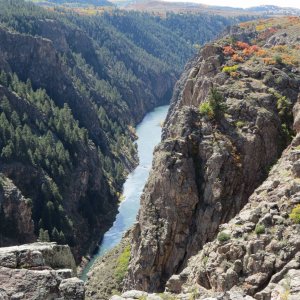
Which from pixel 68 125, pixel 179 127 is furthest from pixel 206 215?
pixel 68 125

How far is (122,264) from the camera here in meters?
71.1

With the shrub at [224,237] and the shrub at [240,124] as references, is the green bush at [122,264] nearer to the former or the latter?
the shrub at [240,124]

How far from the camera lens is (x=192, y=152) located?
58.3 m

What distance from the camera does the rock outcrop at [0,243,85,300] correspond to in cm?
2223

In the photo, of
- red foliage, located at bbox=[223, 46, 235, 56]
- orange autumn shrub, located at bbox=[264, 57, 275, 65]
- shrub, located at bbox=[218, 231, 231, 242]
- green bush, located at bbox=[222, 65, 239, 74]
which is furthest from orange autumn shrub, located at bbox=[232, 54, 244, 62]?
shrub, located at bbox=[218, 231, 231, 242]

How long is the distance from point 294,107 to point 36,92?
376 ft

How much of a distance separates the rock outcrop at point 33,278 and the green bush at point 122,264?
4315cm

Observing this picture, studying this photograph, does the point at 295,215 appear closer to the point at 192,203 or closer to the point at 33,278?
the point at 192,203

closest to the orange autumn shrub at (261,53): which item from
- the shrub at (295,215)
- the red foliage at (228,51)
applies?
the red foliage at (228,51)

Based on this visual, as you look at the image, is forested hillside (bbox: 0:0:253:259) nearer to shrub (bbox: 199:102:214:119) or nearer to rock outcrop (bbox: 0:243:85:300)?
shrub (bbox: 199:102:214:119)

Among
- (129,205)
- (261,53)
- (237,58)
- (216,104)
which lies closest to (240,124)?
(216,104)

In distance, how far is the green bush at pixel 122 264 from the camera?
67.3 metres

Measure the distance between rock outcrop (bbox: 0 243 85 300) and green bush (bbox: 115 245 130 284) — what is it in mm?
43151

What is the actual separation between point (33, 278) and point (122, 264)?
162 ft
